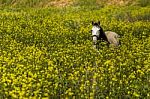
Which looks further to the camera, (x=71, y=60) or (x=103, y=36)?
(x=103, y=36)

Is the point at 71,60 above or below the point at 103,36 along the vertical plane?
below

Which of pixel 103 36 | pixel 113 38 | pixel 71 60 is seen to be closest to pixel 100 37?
pixel 103 36

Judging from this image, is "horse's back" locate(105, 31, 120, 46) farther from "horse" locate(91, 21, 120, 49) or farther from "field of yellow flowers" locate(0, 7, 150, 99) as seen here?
"field of yellow flowers" locate(0, 7, 150, 99)

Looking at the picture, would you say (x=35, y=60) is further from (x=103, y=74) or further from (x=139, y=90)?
(x=139, y=90)

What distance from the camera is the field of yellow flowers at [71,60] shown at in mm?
10930

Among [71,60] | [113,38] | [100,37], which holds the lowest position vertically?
[71,60]

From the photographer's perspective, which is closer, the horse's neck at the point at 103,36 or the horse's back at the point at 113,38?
the horse's neck at the point at 103,36

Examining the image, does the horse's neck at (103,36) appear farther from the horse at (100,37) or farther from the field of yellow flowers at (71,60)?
the field of yellow flowers at (71,60)

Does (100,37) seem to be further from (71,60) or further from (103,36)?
(71,60)

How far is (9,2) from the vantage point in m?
44.4

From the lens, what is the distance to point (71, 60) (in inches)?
581

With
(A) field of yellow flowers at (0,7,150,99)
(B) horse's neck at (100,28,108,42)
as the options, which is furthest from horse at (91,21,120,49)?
(A) field of yellow flowers at (0,7,150,99)

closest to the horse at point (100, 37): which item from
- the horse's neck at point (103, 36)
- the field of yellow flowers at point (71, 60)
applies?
the horse's neck at point (103, 36)

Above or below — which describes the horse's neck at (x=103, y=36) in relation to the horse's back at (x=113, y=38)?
above
